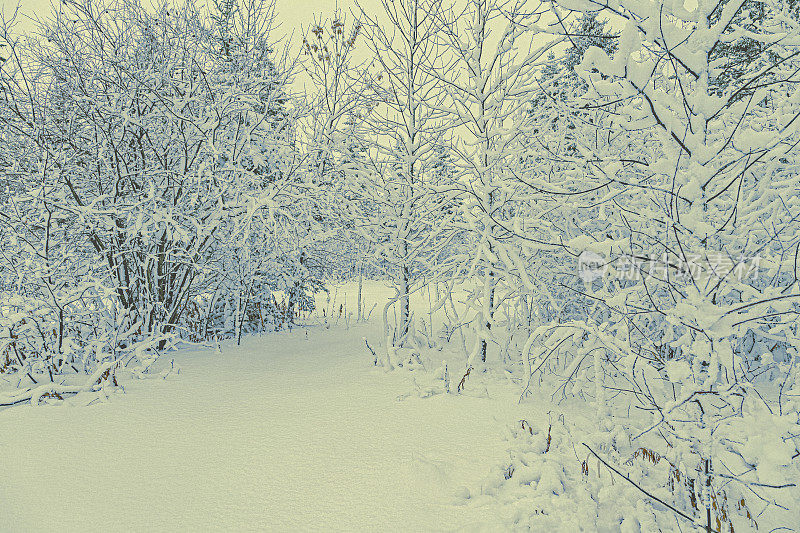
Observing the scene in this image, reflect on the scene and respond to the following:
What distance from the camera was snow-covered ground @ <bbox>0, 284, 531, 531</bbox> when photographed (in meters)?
2.09

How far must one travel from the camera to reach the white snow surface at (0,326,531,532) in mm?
2088

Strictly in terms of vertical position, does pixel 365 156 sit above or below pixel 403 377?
above

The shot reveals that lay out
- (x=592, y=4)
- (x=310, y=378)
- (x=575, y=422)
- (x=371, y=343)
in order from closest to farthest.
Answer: (x=592, y=4) < (x=575, y=422) < (x=310, y=378) < (x=371, y=343)

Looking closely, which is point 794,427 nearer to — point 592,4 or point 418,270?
point 592,4

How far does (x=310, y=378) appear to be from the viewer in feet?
14.4

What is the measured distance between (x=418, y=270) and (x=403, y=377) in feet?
7.01

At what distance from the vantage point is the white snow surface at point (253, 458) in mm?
2088

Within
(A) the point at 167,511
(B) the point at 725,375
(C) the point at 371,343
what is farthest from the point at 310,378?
(B) the point at 725,375

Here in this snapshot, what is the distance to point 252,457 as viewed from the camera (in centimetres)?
269

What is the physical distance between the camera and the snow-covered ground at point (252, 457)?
2090 mm

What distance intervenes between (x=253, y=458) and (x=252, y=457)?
0.02 metres

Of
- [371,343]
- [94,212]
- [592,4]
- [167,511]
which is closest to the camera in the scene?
[592,4]

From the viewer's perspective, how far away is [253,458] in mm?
2674

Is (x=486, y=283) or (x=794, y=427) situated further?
(x=486, y=283)
